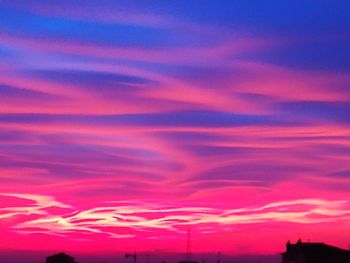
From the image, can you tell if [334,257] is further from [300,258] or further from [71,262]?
[71,262]

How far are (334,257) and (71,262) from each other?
66.0 m

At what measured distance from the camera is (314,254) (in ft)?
483

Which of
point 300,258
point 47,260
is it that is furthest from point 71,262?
point 300,258

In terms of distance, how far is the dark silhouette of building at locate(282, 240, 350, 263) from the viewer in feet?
483

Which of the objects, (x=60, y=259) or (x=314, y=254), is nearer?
(x=314, y=254)

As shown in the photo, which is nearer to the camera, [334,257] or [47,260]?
[334,257]

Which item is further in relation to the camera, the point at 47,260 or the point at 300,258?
the point at 47,260

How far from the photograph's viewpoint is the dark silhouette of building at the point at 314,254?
483 feet

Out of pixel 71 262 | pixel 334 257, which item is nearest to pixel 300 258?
pixel 334 257

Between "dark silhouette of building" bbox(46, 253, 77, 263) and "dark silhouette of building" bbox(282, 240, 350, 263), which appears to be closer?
"dark silhouette of building" bbox(282, 240, 350, 263)

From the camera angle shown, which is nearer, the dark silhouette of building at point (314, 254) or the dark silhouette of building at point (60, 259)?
the dark silhouette of building at point (314, 254)

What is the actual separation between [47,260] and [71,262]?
5.44m

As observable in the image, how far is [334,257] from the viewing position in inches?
5861

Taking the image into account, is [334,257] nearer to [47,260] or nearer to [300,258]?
[300,258]
